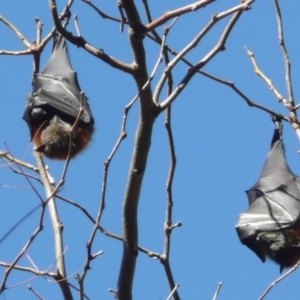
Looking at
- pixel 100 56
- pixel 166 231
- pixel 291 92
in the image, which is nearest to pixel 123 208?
pixel 166 231

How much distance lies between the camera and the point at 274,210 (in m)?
8.36

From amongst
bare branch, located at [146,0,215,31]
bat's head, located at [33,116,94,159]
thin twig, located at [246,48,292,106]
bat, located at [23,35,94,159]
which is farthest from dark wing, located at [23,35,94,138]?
bare branch, located at [146,0,215,31]

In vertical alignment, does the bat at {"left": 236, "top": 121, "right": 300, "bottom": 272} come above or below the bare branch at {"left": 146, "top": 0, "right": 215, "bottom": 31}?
below

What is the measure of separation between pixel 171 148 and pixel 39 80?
3539 mm

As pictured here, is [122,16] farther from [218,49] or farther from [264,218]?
[264,218]

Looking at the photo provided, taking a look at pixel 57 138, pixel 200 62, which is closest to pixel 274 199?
pixel 57 138

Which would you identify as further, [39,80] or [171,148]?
[39,80]

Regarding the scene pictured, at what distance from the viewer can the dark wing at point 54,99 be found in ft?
27.1

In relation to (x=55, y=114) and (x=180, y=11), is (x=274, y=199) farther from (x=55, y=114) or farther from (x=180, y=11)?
(x=180, y=11)

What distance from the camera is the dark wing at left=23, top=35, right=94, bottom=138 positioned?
8.27 metres

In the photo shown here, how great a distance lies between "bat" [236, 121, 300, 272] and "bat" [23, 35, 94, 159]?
1.95 meters

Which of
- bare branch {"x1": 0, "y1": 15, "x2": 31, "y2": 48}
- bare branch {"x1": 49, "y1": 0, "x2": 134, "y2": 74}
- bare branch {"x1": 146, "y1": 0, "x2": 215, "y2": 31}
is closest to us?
bare branch {"x1": 146, "y1": 0, "x2": 215, "y2": 31}

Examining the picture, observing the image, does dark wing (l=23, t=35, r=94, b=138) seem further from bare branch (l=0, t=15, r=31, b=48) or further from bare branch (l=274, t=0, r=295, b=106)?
bare branch (l=274, t=0, r=295, b=106)

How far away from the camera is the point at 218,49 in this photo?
4.62 meters
